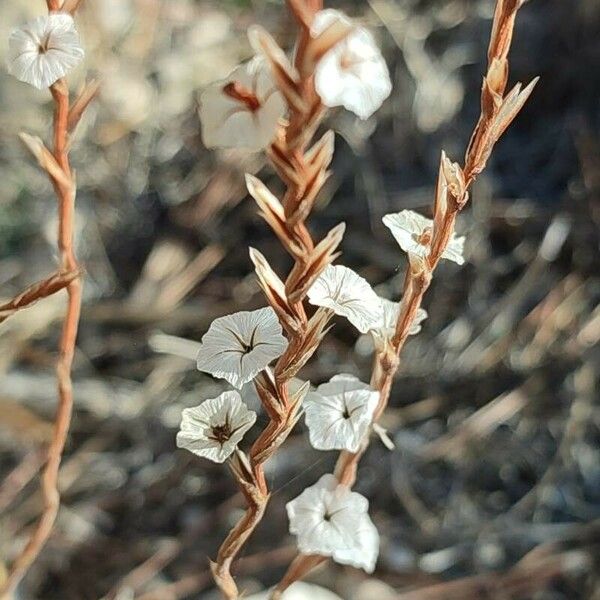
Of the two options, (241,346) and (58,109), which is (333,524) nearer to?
(241,346)

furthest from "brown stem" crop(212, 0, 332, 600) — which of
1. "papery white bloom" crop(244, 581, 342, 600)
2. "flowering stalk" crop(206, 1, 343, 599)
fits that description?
"papery white bloom" crop(244, 581, 342, 600)

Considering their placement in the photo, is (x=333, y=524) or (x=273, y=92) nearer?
(x=273, y=92)

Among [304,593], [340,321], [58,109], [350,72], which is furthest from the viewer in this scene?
[340,321]

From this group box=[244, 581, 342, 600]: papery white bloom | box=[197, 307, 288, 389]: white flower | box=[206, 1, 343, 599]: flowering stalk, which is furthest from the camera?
box=[244, 581, 342, 600]: papery white bloom

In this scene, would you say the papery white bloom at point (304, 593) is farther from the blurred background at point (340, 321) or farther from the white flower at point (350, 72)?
the white flower at point (350, 72)

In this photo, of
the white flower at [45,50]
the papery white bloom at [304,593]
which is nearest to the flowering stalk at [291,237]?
the white flower at [45,50]

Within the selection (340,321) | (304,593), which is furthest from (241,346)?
(340,321)

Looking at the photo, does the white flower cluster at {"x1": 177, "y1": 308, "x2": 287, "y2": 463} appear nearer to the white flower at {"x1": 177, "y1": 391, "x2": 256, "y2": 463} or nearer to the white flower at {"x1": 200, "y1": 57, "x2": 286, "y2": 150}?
the white flower at {"x1": 177, "y1": 391, "x2": 256, "y2": 463}
